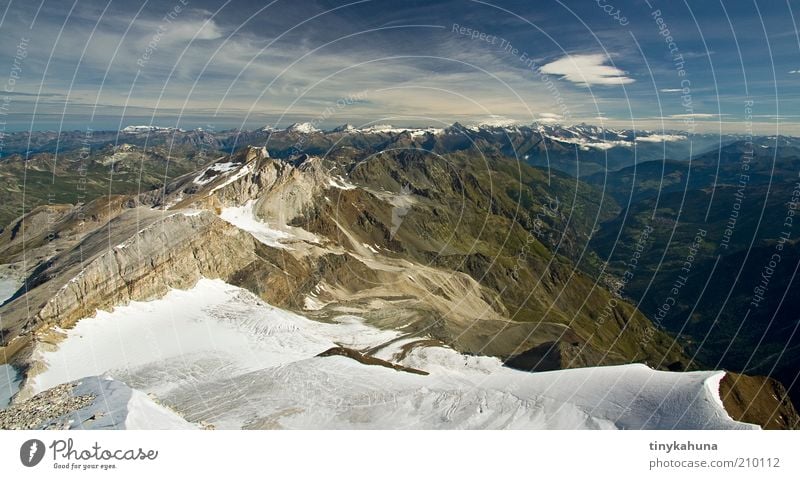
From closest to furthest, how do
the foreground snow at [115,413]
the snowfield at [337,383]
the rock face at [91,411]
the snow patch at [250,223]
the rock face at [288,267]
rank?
the foreground snow at [115,413]
the rock face at [91,411]
the snowfield at [337,383]
the rock face at [288,267]
the snow patch at [250,223]

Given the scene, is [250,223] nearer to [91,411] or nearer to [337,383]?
[337,383]

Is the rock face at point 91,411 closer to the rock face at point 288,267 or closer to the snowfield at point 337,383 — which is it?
the snowfield at point 337,383

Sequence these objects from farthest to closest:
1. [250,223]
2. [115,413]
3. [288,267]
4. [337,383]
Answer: [250,223]
[288,267]
[337,383]
[115,413]

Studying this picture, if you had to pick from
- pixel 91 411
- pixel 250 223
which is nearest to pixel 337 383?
pixel 91 411

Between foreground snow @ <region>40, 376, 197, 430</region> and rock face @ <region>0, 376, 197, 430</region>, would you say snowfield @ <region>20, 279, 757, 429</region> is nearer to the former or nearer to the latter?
foreground snow @ <region>40, 376, 197, 430</region>

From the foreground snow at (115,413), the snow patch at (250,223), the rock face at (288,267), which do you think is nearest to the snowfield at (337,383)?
the foreground snow at (115,413)

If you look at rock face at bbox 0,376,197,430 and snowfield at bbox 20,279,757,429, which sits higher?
rock face at bbox 0,376,197,430

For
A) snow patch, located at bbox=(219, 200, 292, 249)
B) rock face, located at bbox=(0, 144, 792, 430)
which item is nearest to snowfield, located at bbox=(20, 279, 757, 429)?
rock face, located at bbox=(0, 144, 792, 430)

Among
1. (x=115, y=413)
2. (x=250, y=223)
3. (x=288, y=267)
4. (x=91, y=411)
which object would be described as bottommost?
(x=288, y=267)
